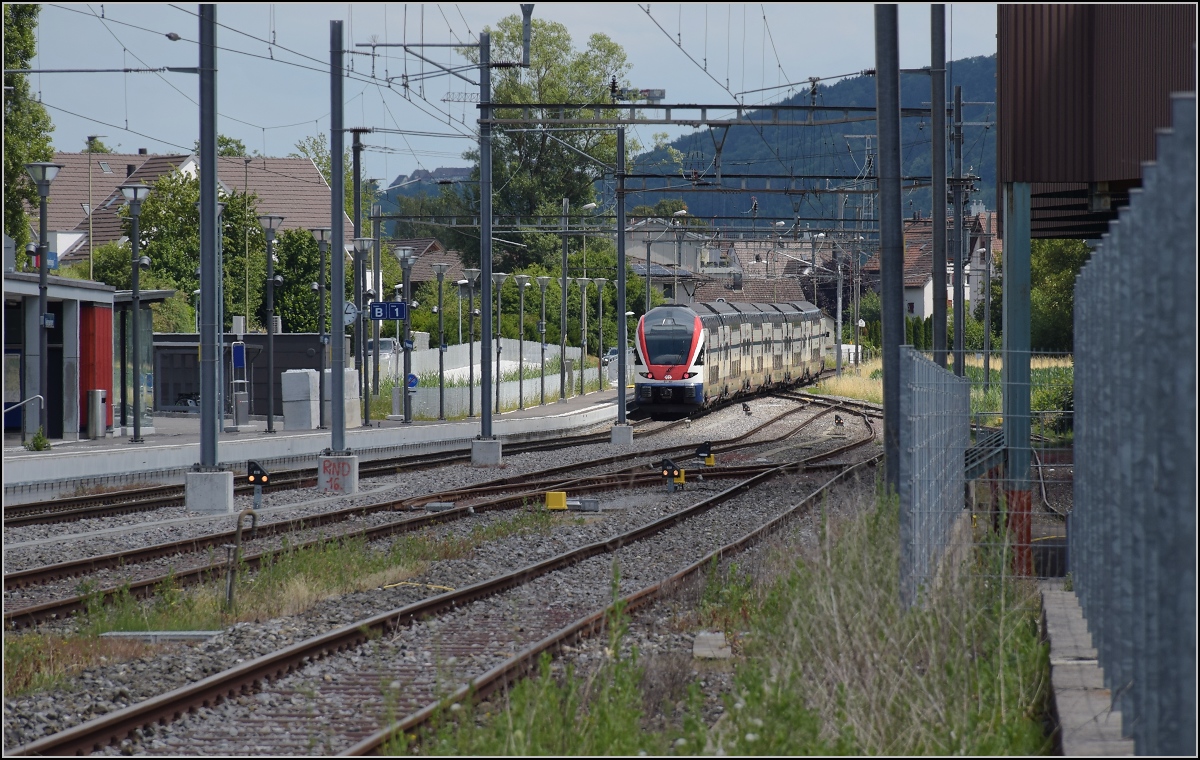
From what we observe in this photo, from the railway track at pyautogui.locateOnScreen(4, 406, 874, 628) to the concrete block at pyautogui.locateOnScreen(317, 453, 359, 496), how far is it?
127 cm

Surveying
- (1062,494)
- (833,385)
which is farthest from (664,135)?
(1062,494)

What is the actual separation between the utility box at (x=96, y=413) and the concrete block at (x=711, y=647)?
79.6ft

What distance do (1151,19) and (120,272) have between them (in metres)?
54.5

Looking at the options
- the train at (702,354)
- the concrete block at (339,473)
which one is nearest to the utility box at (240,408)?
the train at (702,354)

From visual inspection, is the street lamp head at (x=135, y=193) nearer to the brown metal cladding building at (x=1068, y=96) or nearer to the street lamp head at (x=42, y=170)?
the street lamp head at (x=42, y=170)

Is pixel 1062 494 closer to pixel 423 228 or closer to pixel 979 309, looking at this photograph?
pixel 979 309

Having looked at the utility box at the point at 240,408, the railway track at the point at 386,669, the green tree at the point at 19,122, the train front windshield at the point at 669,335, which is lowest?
the railway track at the point at 386,669

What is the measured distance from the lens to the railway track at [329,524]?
12.0 m

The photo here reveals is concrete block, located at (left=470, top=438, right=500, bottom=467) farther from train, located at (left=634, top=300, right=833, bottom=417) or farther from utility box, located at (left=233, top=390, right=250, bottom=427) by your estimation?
train, located at (left=634, top=300, right=833, bottom=417)

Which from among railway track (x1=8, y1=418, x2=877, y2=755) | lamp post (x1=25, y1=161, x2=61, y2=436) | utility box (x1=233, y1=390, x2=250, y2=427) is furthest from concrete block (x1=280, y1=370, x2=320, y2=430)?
railway track (x1=8, y1=418, x2=877, y2=755)

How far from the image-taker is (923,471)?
357 inches

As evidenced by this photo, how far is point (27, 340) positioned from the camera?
1131 inches

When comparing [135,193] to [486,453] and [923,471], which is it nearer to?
[486,453]

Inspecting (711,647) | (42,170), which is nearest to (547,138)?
(42,170)
